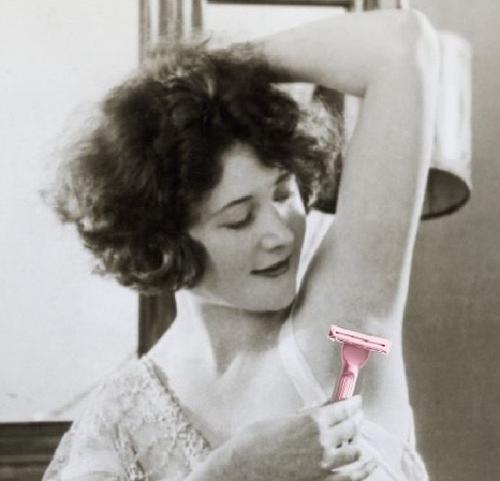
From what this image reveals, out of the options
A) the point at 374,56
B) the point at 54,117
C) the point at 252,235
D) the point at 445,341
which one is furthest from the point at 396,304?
the point at 54,117

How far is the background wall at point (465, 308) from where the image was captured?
3.32 feet

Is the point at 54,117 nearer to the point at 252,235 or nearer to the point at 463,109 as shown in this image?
the point at 252,235

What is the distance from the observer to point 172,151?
966 millimetres

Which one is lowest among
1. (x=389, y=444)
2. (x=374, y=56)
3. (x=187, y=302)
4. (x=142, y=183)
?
(x=389, y=444)

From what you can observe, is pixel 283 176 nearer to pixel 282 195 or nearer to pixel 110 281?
pixel 282 195

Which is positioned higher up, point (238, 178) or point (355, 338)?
point (238, 178)

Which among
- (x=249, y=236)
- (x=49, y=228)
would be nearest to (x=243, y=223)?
(x=249, y=236)

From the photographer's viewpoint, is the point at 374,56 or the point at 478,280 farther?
the point at 478,280

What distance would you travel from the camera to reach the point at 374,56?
942 mm

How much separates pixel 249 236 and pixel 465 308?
319 mm

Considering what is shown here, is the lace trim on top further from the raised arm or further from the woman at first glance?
the raised arm

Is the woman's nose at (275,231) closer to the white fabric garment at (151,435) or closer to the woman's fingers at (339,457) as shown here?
the white fabric garment at (151,435)

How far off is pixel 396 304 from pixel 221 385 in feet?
0.81

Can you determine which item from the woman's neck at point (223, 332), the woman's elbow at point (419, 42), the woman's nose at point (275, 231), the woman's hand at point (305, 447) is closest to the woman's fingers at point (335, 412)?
the woman's hand at point (305, 447)
